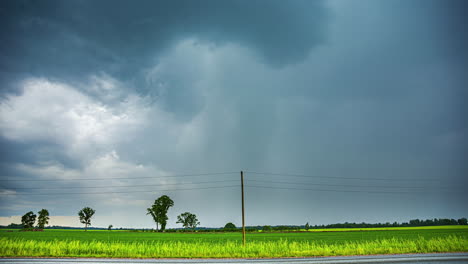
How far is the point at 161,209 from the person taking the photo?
449 ft

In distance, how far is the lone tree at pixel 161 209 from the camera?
135 metres

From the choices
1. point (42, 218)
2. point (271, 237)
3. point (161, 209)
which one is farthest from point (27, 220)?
point (271, 237)

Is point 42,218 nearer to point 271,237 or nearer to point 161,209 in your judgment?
point 161,209

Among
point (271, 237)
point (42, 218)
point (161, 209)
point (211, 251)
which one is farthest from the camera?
point (42, 218)

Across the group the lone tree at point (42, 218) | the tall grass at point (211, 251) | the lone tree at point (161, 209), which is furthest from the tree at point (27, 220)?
the tall grass at point (211, 251)

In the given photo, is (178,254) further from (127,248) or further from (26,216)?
(26,216)

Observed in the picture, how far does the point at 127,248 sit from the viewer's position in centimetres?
2547

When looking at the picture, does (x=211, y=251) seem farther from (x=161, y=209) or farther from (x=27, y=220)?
(x=27, y=220)

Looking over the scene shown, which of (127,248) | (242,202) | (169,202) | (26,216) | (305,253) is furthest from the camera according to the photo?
(26,216)

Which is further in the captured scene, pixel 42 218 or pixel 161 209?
pixel 42 218

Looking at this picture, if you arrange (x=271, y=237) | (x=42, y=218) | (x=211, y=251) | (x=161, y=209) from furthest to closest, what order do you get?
(x=42, y=218) → (x=161, y=209) → (x=271, y=237) → (x=211, y=251)

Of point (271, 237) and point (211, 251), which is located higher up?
point (211, 251)

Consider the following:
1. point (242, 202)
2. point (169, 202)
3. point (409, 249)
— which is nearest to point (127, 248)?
point (242, 202)

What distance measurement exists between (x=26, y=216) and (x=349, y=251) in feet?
646
